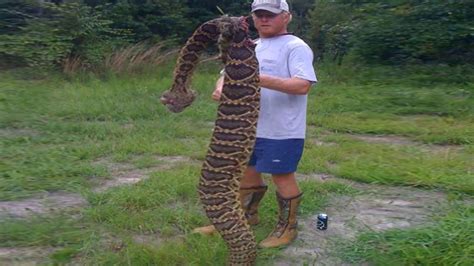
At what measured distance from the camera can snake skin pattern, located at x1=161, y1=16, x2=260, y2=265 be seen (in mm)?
3756

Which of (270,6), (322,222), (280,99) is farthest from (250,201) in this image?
(270,6)

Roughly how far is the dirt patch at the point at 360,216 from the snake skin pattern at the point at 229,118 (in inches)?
17.2

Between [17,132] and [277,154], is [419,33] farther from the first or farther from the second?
[277,154]

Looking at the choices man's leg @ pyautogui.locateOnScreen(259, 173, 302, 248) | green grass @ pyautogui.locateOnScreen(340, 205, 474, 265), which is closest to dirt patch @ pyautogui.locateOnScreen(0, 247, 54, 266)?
man's leg @ pyautogui.locateOnScreen(259, 173, 302, 248)

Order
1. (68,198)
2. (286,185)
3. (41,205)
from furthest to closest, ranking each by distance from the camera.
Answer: (68,198)
(41,205)
(286,185)

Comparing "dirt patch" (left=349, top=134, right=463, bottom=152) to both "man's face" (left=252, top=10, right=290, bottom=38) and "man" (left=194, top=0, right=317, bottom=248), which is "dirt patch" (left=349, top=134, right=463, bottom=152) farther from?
"man's face" (left=252, top=10, right=290, bottom=38)

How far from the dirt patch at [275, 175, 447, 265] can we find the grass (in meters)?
0.12

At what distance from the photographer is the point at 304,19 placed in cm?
2036

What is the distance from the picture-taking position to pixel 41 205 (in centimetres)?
507

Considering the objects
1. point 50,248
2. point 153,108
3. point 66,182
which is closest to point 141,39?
point 153,108

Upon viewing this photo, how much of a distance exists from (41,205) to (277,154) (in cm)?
188

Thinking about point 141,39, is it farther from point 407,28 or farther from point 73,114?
point 73,114

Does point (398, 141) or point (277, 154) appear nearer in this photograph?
point (277, 154)

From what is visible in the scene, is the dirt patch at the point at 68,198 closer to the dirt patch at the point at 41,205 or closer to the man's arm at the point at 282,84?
the dirt patch at the point at 41,205
